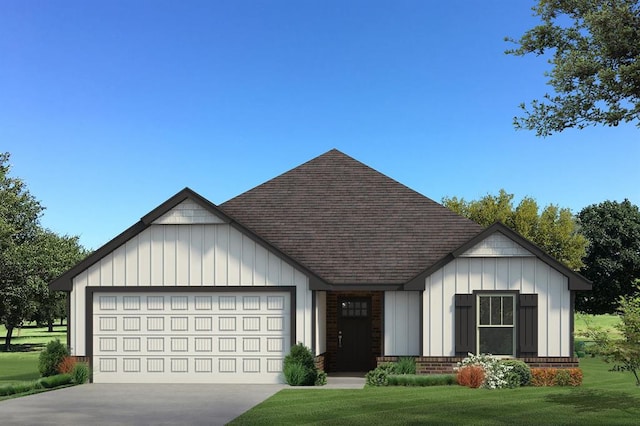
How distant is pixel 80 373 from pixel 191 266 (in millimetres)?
4717

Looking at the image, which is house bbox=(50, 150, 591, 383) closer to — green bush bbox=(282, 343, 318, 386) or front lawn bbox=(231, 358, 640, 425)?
green bush bbox=(282, 343, 318, 386)

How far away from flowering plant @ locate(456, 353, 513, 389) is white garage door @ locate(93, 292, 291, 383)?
5749mm

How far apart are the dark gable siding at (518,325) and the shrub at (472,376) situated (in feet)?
4.48

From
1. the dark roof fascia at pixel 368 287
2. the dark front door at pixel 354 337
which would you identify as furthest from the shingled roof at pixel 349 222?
the dark front door at pixel 354 337

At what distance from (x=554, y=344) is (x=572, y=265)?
34.7 meters

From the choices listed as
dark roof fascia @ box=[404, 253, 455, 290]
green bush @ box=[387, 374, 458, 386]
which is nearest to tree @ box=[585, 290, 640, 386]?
green bush @ box=[387, 374, 458, 386]

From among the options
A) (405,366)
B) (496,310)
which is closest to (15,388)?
(405,366)

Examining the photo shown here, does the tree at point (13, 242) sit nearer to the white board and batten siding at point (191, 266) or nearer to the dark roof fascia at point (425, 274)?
the white board and batten siding at point (191, 266)

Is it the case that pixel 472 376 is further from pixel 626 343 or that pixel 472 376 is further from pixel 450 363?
pixel 626 343

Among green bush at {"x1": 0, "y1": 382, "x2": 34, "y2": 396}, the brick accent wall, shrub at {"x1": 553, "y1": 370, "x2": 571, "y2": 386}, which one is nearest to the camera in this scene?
green bush at {"x1": 0, "y1": 382, "x2": 34, "y2": 396}

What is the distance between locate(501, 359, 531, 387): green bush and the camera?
2114cm

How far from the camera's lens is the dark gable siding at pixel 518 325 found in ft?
74.6

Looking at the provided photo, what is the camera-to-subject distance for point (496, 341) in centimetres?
2300

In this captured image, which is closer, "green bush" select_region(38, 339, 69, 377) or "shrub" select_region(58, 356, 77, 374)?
"green bush" select_region(38, 339, 69, 377)
